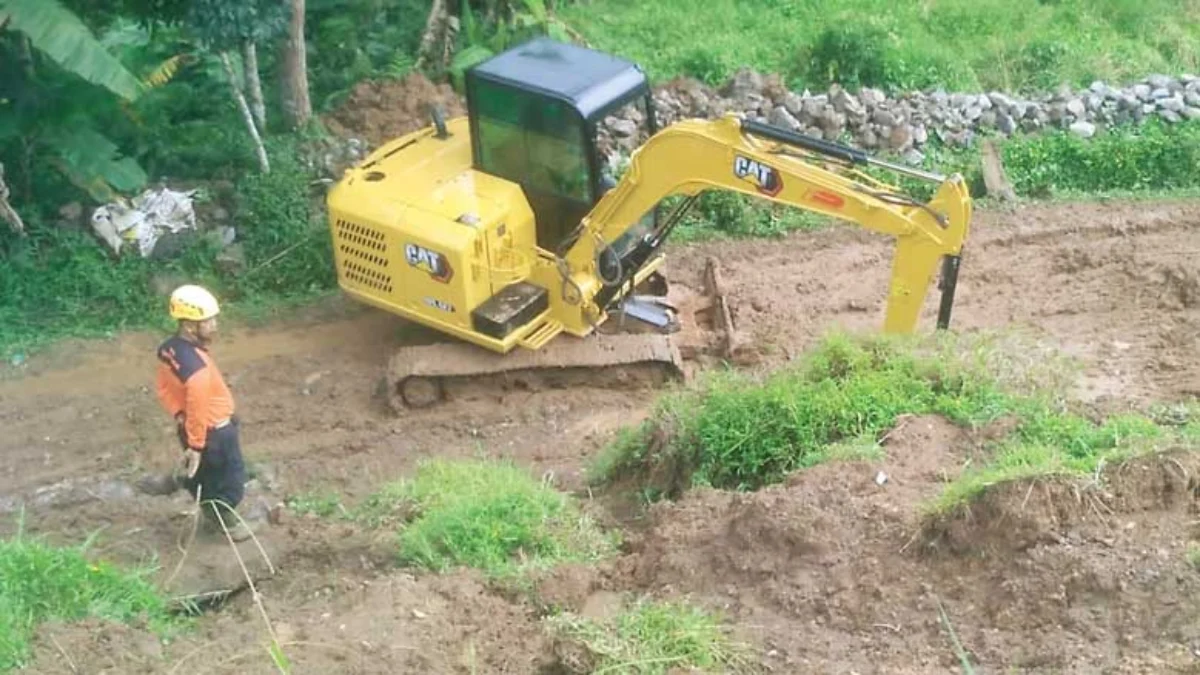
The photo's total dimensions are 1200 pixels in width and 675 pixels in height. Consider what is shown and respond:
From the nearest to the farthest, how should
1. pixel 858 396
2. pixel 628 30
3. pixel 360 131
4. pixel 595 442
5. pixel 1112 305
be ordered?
1. pixel 858 396
2. pixel 595 442
3. pixel 1112 305
4. pixel 360 131
5. pixel 628 30

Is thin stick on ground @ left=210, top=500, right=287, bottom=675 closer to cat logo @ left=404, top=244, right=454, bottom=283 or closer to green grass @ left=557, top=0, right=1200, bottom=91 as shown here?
cat logo @ left=404, top=244, right=454, bottom=283

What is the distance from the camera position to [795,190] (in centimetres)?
1032

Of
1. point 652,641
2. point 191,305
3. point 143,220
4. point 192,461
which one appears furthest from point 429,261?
point 652,641

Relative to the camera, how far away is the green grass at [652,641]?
269 inches

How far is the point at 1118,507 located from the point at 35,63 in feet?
31.2

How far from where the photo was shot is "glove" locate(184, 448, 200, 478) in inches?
373

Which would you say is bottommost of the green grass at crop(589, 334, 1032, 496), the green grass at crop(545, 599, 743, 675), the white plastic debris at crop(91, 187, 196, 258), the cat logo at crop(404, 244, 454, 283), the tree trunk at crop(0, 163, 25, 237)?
the white plastic debris at crop(91, 187, 196, 258)

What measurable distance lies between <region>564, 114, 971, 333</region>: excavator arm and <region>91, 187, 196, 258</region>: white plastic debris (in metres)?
3.94

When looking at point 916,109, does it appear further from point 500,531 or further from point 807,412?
point 500,531

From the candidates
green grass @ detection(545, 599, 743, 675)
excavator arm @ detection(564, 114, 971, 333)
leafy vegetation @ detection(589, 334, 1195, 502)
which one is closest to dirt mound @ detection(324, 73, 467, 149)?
excavator arm @ detection(564, 114, 971, 333)

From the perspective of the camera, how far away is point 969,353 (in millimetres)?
9578

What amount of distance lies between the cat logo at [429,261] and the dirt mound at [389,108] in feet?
10.2

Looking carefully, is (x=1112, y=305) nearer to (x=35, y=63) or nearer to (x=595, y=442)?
(x=595, y=442)

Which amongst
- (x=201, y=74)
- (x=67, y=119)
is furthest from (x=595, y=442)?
(x=201, y=74)
